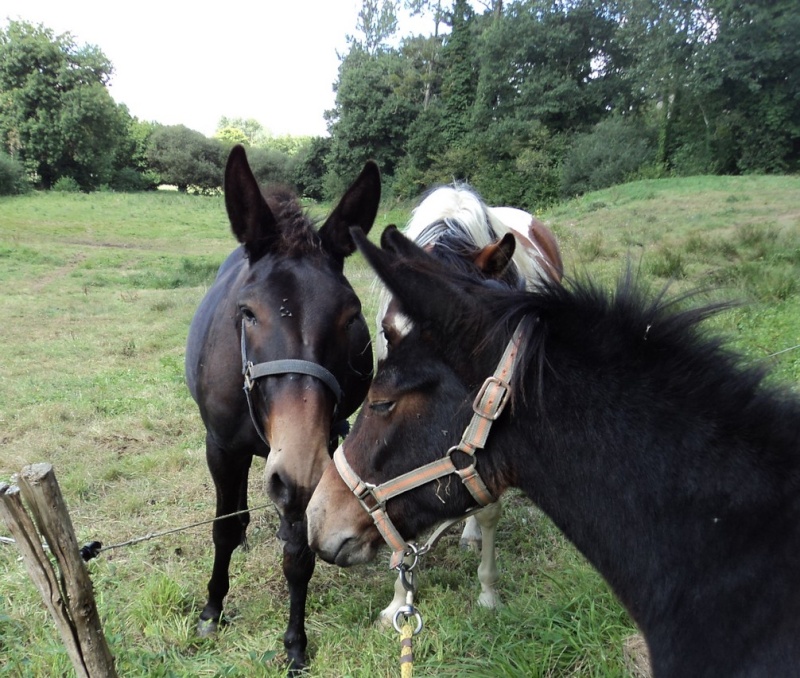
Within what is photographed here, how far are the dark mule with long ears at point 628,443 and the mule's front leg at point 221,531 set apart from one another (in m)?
1.60

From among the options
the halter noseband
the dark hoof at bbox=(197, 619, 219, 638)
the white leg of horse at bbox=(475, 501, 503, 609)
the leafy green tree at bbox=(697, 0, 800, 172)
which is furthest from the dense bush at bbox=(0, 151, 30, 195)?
the leafy green tree at bbox=(697, 0, 800, 172)

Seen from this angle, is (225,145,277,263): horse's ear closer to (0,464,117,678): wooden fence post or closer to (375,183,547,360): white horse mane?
(375,183,547,360): white horse mane

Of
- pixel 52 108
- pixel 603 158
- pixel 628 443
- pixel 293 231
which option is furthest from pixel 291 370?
pixel 52 108

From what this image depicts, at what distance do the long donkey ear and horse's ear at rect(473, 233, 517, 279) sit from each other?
1.62 metres

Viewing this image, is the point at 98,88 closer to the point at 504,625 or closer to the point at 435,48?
the point at 435,48

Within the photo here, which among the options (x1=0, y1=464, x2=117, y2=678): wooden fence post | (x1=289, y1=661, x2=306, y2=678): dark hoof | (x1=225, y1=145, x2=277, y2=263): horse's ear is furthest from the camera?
(x1=289, y1=661, x2=306, y2=678): dark hoof

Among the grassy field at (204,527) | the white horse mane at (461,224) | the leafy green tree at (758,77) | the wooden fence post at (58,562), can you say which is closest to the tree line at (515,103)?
the leafy green tree at (758,77)

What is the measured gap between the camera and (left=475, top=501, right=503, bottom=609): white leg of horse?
3125 mm

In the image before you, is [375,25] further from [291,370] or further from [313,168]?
[291,370]

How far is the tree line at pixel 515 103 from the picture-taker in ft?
102

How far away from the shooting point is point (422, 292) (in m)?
1.42

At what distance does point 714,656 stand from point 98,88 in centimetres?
5102

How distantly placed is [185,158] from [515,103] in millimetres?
27812

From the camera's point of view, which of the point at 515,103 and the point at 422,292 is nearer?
the point at 422,292
